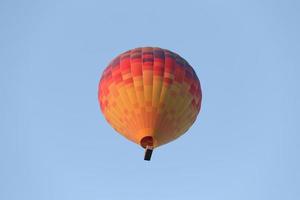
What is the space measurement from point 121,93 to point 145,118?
1518 millimetres

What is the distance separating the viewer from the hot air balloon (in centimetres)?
3116

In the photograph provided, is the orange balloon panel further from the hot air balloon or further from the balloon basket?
the balloon basket

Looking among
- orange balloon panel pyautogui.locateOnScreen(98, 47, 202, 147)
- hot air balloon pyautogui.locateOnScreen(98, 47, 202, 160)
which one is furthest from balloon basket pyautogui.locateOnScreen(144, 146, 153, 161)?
orange balloon panel pyautogui.locateOnScreen(98, 47, 202, 147)

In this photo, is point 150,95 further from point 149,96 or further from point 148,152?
point 148,152

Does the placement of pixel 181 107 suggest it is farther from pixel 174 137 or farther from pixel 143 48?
pixel 143 48

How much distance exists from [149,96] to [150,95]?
0.18 feet

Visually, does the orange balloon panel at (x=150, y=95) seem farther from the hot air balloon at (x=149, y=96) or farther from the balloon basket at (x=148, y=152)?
the balloon basket at (x=148, y=152)

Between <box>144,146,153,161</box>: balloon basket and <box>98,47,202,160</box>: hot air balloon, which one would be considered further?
<box>98,47,202,160</box>: hot air balloon

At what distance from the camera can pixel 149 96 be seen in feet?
103

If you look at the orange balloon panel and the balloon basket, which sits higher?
the orange balloon panel

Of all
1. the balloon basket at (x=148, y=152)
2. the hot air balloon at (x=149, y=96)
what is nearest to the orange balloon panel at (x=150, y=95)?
the hot air balloon at (x=149, y=96)

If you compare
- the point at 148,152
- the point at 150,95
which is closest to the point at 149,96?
the point at 150,95

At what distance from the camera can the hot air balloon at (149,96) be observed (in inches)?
1227

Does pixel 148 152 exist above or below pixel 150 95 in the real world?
below
